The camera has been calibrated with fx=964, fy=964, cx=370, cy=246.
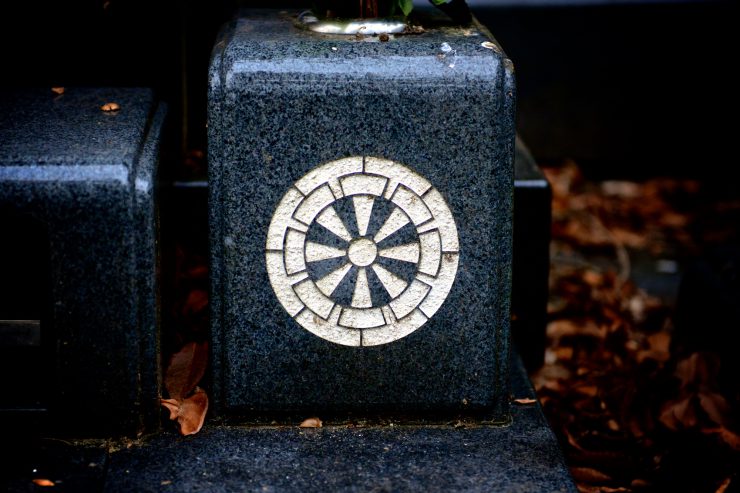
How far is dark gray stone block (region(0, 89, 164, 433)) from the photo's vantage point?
2.08 metres

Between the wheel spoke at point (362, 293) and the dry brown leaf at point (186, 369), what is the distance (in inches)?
18.1

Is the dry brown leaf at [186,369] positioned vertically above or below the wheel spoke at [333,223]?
below

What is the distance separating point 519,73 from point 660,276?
3.95ft

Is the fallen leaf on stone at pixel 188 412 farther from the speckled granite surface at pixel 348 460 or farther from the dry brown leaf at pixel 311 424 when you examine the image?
the dry brown leaf at pixel 311 424

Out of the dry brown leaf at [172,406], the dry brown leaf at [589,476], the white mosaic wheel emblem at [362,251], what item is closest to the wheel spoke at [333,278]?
the white mosaic wheel emblem at [362,251]

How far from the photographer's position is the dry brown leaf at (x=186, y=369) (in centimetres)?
235

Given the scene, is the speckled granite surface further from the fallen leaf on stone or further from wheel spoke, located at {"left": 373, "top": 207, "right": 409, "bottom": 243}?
wheel spoke, located at {"left": 373, "top": 207, "right": 409, "bottom": 243}

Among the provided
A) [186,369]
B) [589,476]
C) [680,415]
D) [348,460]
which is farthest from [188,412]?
[680,415]

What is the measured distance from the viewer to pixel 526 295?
294 centimetres

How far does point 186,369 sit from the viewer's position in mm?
2400

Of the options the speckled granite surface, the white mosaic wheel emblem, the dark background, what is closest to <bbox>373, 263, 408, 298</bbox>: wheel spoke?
the white mosaic wheel emblem

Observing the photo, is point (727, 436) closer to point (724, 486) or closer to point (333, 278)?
point (724, 486)

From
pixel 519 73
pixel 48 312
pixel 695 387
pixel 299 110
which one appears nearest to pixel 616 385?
pixel 695 387

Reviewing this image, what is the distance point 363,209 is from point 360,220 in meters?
0.03
